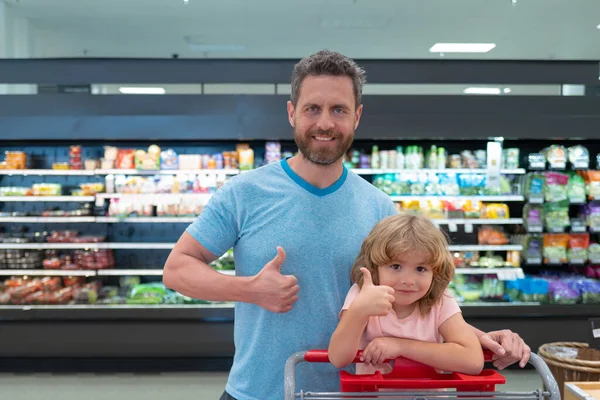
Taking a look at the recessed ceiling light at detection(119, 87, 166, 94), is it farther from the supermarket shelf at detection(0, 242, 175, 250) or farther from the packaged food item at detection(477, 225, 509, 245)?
the packaged food item at detection(477, 225, 509, 245)

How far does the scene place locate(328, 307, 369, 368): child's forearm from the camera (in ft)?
4.20

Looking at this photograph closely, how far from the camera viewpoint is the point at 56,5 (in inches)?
285

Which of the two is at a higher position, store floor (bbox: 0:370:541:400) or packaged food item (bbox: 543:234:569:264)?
packaged food item (bbox: 543:234:569:264)

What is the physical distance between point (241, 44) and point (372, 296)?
28.8ft

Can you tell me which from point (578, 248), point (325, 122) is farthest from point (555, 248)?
point (325, 122)

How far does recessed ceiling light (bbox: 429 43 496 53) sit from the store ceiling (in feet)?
0.60

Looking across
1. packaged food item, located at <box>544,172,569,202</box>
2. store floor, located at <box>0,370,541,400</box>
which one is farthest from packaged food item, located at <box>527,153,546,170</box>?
store floor, located at <box>0,370,541,400</box>

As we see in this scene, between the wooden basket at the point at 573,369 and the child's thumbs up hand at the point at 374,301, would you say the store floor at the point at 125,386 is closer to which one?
the wooden basket at the point at 573,369

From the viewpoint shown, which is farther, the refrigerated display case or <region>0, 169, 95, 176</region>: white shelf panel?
<region>0, 169, 95, 176</region>: white shelf panel

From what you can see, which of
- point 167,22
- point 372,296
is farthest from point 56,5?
point 372,296

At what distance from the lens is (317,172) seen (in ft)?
5.44

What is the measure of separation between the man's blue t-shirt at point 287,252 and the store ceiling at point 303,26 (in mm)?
5823

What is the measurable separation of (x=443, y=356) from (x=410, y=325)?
0.16 m

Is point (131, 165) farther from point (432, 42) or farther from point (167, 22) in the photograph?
point (432, 42)
